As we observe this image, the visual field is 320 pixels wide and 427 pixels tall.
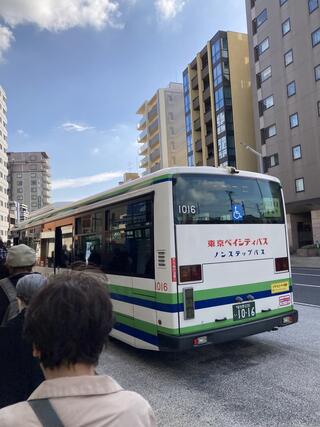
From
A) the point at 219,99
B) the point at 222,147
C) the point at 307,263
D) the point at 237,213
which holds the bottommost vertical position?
the point at 307,263

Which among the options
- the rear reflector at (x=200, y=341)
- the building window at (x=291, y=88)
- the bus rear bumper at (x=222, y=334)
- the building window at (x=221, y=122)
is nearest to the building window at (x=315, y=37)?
the building window at (x=291, y=88)

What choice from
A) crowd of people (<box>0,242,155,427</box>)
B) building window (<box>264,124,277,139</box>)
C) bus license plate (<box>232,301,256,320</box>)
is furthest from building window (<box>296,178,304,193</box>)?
crowd of people (<box>0,242,155,427</box>)

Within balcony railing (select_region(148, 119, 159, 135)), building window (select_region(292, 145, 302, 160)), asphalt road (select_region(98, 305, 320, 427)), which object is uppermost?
balcony railing (select_region(148, 119, 159, 135))

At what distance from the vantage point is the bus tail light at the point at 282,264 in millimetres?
6268

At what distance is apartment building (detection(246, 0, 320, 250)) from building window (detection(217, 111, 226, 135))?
6.88 meters

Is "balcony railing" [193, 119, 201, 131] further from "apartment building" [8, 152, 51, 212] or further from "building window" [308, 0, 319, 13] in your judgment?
"apartment building" [8, 152, 51, 212]

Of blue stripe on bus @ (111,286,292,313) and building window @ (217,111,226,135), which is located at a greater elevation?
building window @ (217,111,226,135)

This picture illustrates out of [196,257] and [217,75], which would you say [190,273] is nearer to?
Answer: [196,257]

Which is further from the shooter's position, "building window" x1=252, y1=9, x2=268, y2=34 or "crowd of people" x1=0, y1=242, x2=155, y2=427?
"building window" x1=252, y1=9, x2=268, y2=34

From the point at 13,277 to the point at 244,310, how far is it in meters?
3.63

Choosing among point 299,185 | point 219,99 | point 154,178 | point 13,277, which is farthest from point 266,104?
point 13,277

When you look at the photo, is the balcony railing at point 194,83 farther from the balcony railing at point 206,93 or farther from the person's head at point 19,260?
the person's head at point 19,260

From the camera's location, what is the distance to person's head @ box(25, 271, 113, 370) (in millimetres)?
1345

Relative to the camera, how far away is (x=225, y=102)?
46.8 m
